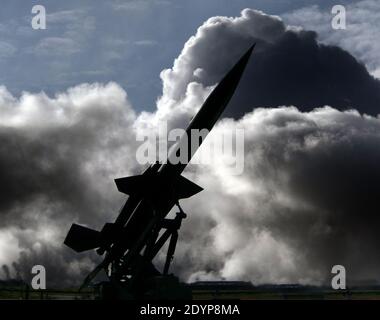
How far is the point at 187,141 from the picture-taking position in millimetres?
19969

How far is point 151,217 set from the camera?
21297 millimetres

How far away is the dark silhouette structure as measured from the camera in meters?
19.8

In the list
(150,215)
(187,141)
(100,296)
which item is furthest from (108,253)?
(187,141)

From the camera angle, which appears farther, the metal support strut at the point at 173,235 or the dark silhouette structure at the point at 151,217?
the metal support strut at the point at 173,235

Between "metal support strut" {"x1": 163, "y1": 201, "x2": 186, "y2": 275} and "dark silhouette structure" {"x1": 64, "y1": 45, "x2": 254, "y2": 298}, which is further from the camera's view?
"metal support strut" {"x1": 163, "y1": 201, "x2": 186, "y2": 275}

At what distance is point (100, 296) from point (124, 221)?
3537 millimetres

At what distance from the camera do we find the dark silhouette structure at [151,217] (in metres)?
19.8

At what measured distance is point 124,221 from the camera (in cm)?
2222

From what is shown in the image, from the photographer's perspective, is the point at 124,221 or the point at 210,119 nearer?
the point at 210,119
